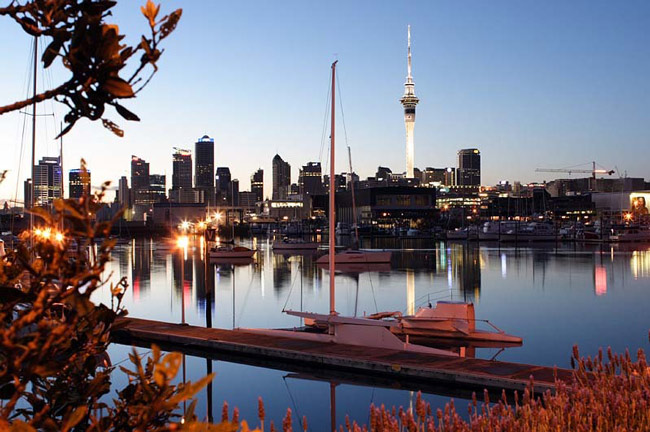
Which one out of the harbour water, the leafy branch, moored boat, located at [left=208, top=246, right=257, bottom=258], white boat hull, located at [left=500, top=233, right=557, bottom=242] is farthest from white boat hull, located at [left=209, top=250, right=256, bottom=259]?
the leafy branch

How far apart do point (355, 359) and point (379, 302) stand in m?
27.0

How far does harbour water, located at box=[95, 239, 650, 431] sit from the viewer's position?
22547 millimetres

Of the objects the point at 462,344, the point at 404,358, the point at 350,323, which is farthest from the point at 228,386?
the point at 462,344

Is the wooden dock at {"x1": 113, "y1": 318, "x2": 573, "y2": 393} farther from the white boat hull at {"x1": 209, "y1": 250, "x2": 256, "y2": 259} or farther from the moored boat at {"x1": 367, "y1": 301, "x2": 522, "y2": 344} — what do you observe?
the white boat hull at {"x1": 209, "y1": 250, "x2": 256, "y2": 259}

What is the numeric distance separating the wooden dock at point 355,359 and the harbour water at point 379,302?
503 millimetres

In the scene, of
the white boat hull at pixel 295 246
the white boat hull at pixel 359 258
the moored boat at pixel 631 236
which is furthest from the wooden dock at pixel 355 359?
the moored boat at pixel 631 236

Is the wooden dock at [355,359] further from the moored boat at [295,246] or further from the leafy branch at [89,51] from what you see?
the moored boat at [295,246]

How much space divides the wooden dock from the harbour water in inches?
19.8

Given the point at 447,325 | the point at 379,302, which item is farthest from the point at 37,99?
the point at 379,302

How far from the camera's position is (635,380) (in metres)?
7.79

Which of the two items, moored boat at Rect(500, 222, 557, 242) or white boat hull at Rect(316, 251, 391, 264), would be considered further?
moored boat at Rect(500, 222, 557, 242)

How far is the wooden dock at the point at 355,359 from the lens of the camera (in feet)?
63.5

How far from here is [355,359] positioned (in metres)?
21.8

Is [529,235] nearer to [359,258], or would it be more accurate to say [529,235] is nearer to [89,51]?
[359,258]
